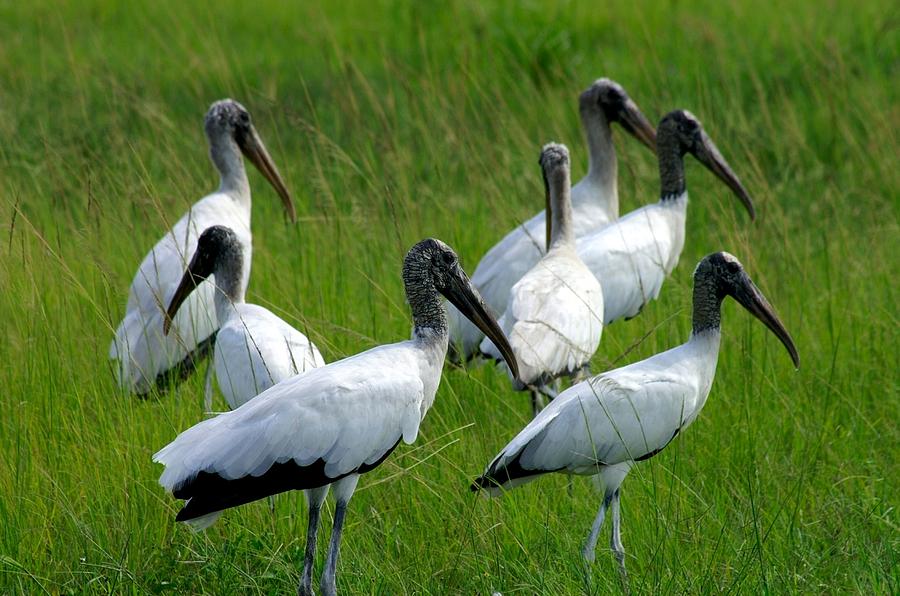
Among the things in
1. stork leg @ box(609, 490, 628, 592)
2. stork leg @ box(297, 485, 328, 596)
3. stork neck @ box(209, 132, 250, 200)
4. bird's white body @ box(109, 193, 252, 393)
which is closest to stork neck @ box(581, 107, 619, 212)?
stork neck @ box(209, 132, 250, 200)

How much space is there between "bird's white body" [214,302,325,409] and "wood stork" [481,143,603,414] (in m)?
0.80

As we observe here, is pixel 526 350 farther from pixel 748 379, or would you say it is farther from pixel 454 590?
pixel 454 590

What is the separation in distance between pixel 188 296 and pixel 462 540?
2002 mm

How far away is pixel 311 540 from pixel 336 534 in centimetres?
7

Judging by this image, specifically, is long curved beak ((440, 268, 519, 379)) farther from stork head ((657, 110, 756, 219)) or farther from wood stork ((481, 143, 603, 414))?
stork head ((657, 110, 756, 219))

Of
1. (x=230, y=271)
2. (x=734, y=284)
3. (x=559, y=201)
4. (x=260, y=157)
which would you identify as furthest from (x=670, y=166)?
(x=230, y=271)

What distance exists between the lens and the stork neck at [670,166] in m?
6.84

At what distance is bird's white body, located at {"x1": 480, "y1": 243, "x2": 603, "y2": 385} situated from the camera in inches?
198

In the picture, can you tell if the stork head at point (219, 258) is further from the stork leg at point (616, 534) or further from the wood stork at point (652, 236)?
the stork leg at point (616, 534)

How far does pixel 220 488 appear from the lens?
3.73 m

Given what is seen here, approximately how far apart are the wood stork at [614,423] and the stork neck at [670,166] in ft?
7.99

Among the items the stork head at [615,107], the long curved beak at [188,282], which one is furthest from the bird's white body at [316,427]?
the stork head at [615,107]

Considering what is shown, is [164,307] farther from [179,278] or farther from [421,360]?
[421,360]

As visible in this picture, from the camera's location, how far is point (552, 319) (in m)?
5.19
